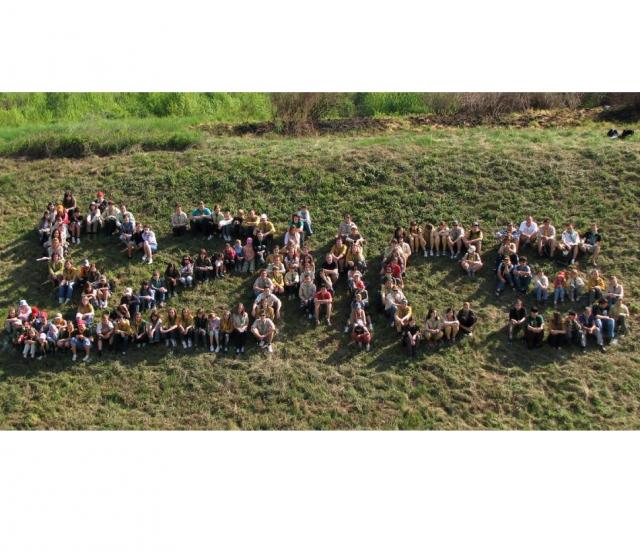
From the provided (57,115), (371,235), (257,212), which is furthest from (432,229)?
(57,115)

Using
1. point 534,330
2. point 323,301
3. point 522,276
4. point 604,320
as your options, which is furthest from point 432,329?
point 604,320

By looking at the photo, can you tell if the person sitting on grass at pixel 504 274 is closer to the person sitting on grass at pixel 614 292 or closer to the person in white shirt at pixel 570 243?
Answer: the person in white shirt at pixel 570 243

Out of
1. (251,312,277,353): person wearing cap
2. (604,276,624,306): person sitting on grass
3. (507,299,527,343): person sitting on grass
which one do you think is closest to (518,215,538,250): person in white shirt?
(604,276,624,306): person sitting on grass

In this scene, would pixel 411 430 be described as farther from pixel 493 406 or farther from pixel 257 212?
pixel 257 212

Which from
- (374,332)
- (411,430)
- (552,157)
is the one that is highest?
(552,157)

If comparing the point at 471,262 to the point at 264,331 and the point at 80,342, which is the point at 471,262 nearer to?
the point at 264,331

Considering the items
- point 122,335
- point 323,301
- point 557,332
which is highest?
point 323,301
